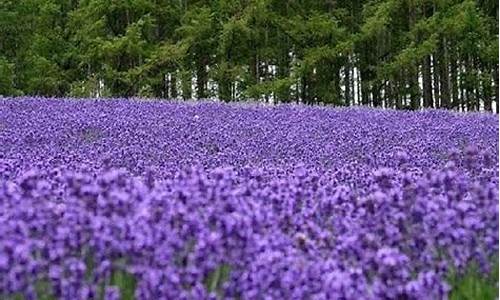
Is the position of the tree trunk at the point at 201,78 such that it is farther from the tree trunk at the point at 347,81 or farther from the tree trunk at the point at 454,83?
the tree trunk at the point at 454,83

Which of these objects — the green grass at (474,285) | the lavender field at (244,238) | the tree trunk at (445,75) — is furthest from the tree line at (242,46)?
the green grass at (474,285)

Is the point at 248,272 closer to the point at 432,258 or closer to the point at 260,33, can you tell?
the point at 432,258

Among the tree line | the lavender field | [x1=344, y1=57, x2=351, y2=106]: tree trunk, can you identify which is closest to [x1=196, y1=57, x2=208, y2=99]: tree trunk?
the tree line

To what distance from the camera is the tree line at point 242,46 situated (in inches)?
910

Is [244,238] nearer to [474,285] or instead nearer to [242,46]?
[474,285]

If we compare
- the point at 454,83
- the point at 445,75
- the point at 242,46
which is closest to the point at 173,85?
the point at 242,46

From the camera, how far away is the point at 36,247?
2.95 meters

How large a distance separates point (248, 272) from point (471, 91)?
96.5 ft

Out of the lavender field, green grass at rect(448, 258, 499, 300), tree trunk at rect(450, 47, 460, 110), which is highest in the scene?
tree trunk at rect(450, 47, 460, 110)

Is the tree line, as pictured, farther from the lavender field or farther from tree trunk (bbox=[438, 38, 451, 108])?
the lavender field

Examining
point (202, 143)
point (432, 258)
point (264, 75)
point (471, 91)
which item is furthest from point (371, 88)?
point (432, 258)

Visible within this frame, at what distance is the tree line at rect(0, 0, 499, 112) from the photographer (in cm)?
2312

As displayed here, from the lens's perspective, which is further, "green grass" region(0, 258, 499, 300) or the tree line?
the tree line

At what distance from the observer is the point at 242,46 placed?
82.6 ft
